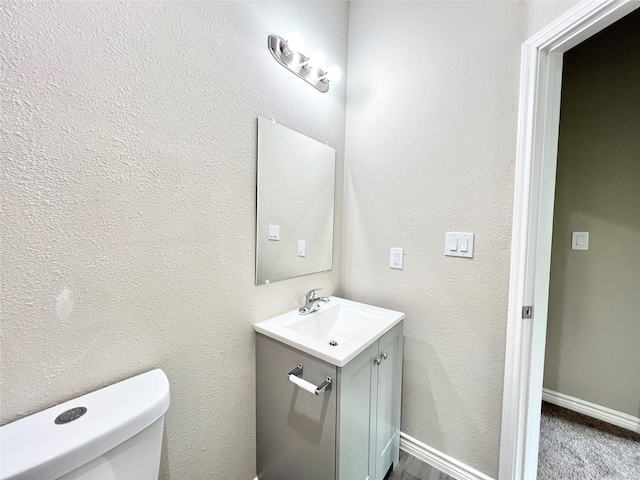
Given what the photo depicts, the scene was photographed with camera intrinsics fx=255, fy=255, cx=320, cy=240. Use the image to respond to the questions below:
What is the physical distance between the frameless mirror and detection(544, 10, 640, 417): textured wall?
1627mm

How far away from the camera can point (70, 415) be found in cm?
60

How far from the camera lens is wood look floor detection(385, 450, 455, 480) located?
1.28 meters

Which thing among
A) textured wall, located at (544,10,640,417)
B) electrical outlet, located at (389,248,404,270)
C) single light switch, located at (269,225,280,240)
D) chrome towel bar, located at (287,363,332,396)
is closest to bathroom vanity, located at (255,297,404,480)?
chrome towel bar, located at (287,363,332,396)

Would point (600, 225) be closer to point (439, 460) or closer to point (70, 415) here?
point (439, 460)

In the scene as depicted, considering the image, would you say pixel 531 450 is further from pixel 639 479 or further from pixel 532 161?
pixel 532 161

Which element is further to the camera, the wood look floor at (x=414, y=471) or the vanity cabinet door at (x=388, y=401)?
the wood look floor at (x=414, y=471)

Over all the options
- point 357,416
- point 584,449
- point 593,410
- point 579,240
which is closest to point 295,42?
point 357,416

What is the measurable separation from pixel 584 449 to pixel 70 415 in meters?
→ 2.37

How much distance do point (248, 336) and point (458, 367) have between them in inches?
40.6

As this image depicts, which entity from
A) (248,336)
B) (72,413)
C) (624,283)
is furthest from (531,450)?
(72,413)

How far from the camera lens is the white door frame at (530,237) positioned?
1.01 meters

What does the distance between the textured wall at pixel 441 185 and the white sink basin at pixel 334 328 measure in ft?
0.65

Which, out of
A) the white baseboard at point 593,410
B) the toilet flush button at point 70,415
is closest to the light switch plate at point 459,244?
the toilet flush button at point 70,415

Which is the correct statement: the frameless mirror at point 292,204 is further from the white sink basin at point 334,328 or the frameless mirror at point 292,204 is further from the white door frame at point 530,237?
the white door frame at point 530,237
